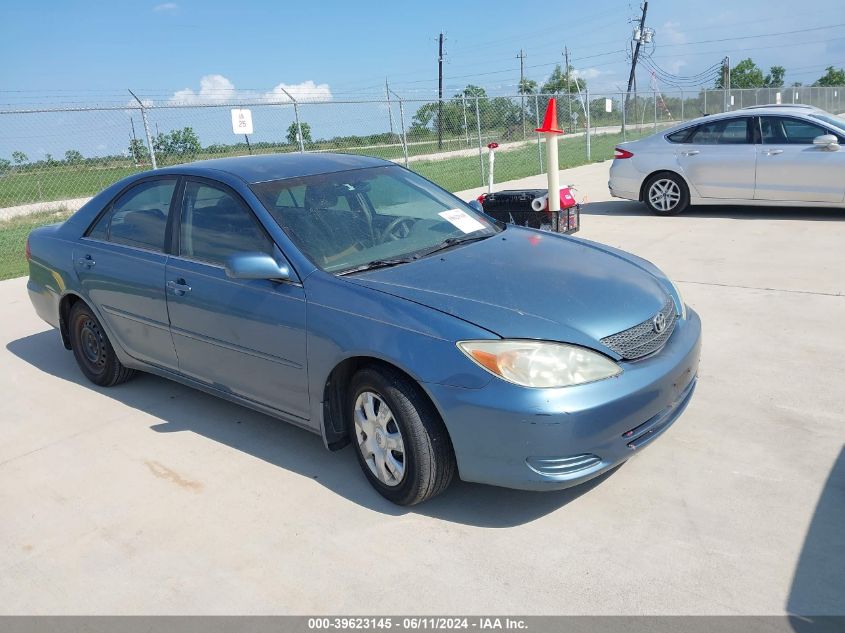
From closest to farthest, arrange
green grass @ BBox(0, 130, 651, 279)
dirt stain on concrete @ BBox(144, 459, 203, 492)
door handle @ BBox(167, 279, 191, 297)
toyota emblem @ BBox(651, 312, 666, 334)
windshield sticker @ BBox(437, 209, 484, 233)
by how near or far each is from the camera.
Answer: toyota emblem @ BBox(651, 312, 666, 334)
dirt stain on concrete @ BBox(144, 459, 203, 492)
door handle @ BBox(167, 279, 191, 297)
windshield sticker @ BBox(437, 209, 484, 233)
green grass @ BBox(0, 130, 651, 279)

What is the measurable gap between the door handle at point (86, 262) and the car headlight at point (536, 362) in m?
2.98

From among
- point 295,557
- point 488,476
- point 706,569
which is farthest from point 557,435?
point 295,557

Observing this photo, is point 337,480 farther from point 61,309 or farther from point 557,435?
point 61,309

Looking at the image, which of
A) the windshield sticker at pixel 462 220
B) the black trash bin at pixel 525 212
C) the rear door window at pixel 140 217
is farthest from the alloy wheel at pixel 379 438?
the black trash bin at pixel 525 212

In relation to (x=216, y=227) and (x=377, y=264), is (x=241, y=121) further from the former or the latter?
(x=377, y=264)

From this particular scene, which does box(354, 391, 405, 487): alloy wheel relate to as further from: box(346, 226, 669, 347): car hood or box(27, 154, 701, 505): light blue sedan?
box(346, 226, 669, 347): car hood

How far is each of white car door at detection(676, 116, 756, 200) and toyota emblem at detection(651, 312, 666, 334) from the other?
7185 mm

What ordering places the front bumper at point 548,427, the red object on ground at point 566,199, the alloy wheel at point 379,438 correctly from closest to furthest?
the front bumper at point 548,427 < the alloy wheel at point 379,438 < the red object on ground at point 566,199

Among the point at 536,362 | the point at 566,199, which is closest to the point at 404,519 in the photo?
the point at 536,362

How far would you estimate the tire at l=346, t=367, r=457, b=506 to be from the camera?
10.6 feet

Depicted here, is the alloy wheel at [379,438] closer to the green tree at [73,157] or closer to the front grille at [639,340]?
the front grille at [639,340]

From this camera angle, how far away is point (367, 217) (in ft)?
13.9

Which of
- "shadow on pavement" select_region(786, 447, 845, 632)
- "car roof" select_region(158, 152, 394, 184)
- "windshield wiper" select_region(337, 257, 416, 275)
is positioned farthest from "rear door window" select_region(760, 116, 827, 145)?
"windshield wiper" select_region(337, 257, 416, 275)

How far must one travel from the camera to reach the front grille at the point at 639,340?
3.25 metres
